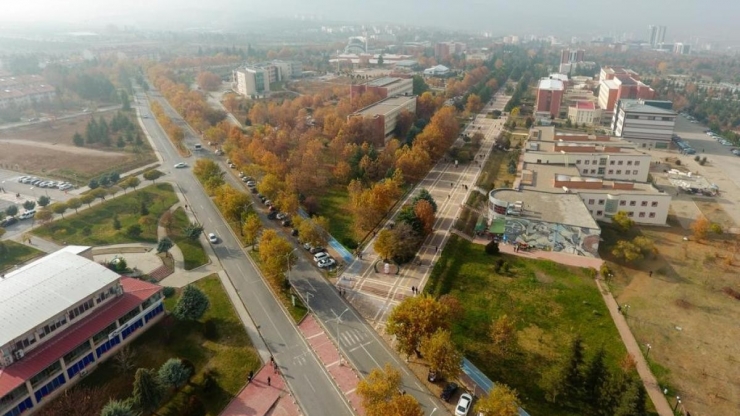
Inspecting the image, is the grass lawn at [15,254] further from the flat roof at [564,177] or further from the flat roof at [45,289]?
the flat roof at [564,177]

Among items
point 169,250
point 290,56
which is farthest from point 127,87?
point 169,250

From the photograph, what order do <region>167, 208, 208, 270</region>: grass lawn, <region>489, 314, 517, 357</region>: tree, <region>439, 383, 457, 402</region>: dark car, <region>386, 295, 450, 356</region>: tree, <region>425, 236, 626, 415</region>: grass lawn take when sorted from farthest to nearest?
<region>167, 208, 208, 270</region>: grass lawn → <region>489, 314, 517, 357</region>: tree → <region>425, 236, 626, 415</region>: grass lawn → <region>386, 295, 450, 356</region>: tree → <region>439, 383, 457, 402</region>: dark car

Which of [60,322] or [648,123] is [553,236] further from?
[648,123]

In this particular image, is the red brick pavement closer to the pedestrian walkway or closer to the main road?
the main road

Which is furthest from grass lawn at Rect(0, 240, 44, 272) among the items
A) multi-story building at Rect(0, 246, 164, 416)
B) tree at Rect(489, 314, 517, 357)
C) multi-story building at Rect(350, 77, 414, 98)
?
multi-story building at Rect(350, 77, 414, 98)

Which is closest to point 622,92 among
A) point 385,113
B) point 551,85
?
point 551,85

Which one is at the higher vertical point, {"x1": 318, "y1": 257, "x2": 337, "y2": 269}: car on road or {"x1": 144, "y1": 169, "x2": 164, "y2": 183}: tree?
{"x1": 144, "y1": 169, "x2": 164, "y2": 183}: tree

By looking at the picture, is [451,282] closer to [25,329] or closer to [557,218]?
[557,218]
